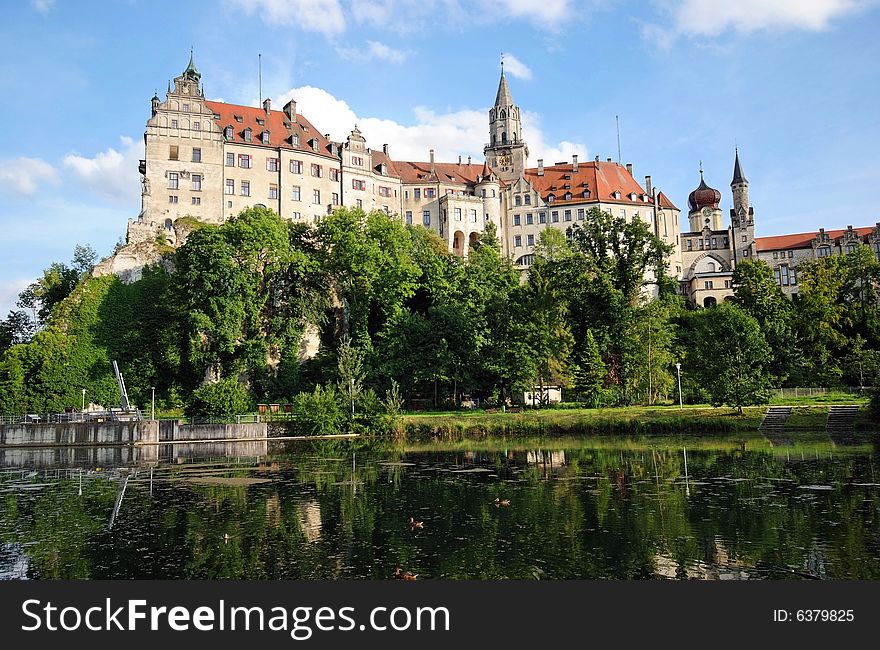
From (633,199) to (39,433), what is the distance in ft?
262

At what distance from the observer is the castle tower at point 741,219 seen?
104 metres

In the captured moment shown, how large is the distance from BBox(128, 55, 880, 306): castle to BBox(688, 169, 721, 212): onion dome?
0.16 metres

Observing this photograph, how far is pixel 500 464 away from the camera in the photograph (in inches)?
1215

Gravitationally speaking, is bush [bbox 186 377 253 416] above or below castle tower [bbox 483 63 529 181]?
below

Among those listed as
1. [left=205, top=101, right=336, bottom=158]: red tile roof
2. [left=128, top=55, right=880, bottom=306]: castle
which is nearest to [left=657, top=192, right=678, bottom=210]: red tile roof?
[left=128, top=55, right=880, bottom=306]: castle

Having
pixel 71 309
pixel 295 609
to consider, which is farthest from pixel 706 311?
pixel 295 609

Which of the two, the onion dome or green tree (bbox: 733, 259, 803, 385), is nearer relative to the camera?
green tree (bbox: 733, 259, 803, 385)

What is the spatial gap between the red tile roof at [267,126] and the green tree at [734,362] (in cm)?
5197

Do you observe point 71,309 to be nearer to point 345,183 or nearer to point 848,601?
point 345,183

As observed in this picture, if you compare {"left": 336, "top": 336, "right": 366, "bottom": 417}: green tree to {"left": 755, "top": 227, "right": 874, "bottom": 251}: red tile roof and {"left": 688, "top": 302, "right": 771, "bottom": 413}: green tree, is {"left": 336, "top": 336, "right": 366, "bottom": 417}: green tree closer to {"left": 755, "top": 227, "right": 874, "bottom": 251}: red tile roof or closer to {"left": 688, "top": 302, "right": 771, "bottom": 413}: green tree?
{"left": 688, "top": 302, "right": 771, "bottom": 413}: green tree

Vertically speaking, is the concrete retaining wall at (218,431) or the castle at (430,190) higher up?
the castle at (430,190)

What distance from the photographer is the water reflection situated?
545 inches

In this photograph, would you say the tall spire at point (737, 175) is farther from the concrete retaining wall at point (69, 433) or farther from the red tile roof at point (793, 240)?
the concrete retaining wall at point (69, 433)

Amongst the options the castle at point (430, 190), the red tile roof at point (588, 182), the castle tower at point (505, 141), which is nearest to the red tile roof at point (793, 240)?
the castle at point (430, 190)
